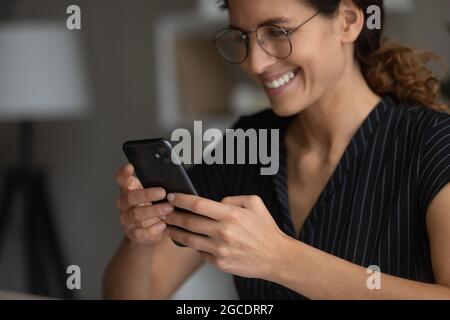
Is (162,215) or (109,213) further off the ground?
(162,215)

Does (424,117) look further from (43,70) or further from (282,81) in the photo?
(43,70)

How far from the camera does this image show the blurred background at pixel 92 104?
2496mm

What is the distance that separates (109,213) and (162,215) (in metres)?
2.11

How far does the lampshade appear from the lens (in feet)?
7.86

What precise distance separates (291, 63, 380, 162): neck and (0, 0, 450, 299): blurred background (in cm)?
137

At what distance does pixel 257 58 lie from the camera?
3.33 feet

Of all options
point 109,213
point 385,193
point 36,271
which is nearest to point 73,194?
point 109,213

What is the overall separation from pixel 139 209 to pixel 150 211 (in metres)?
0.03

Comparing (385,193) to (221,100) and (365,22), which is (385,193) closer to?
(365,22)

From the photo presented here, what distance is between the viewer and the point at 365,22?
1037mm

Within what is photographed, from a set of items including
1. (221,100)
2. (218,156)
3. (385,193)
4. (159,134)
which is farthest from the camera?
(159,134)

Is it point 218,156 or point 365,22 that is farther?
point 218,156

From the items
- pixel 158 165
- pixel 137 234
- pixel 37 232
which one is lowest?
pixel 37 232

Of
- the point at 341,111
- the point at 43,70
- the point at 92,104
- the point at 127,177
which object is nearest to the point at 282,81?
the point at 341,111
